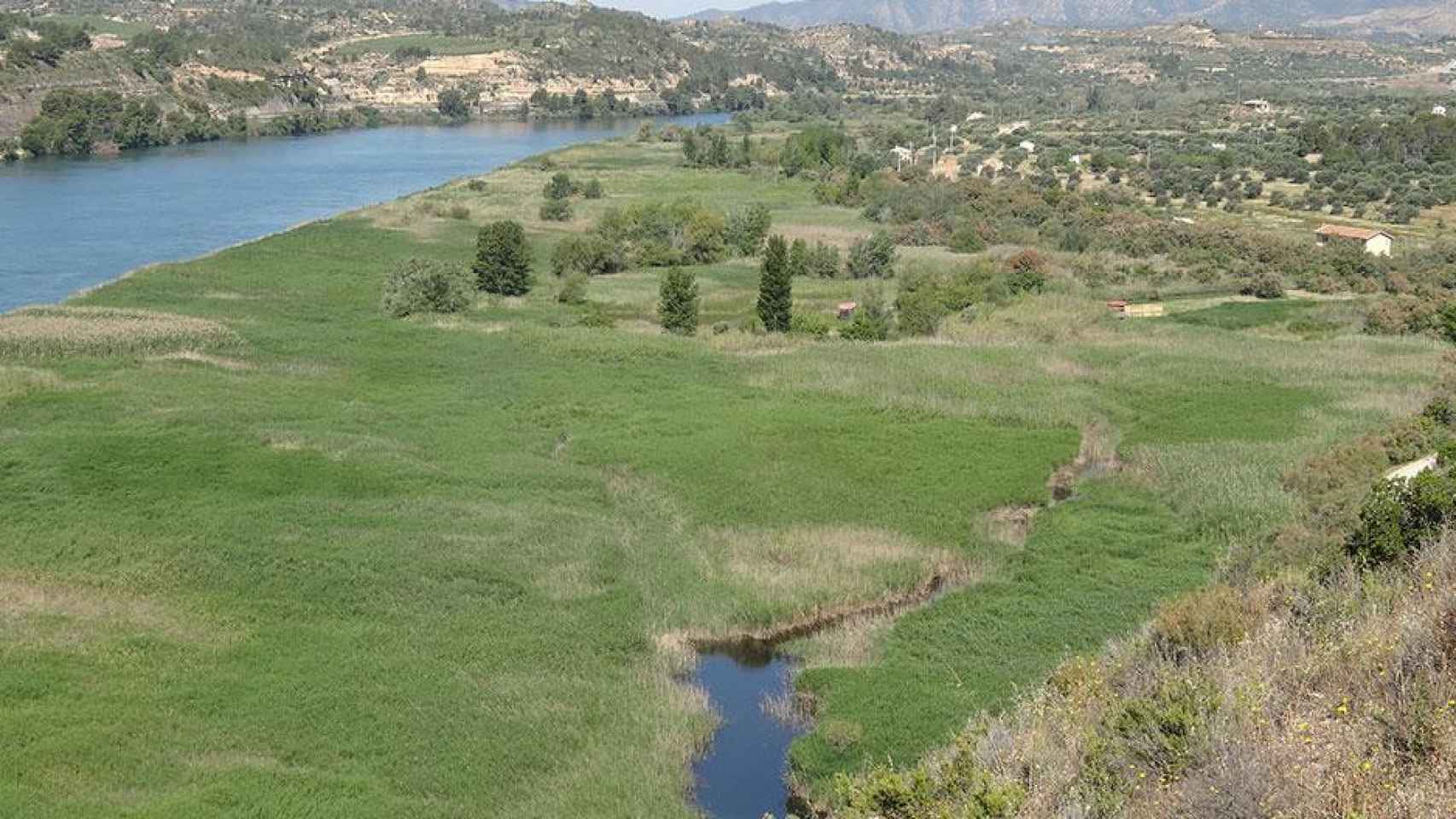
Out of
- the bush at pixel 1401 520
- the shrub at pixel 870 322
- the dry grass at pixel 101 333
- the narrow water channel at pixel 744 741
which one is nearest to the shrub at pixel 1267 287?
the shrub at pixel 870 322

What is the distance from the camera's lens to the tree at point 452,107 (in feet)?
611

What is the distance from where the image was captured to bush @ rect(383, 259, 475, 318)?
54750 millimetres

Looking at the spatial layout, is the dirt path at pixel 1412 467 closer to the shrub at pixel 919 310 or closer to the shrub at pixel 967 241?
the shrub at pixel 919 310

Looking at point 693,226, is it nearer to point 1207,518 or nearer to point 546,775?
point 1207,518

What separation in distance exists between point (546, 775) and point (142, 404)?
23.2 m

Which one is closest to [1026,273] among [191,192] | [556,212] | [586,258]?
[586,258]

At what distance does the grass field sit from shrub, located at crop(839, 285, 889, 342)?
2414mm

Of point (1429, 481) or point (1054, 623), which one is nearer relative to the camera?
point (1429, 481)

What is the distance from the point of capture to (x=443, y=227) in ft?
266

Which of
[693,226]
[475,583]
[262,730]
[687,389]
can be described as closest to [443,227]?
[693,226]

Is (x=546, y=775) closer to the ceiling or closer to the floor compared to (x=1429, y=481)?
closer to the floor

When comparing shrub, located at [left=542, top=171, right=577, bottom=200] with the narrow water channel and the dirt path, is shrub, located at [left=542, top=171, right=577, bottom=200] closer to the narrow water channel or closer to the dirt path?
the dirt path

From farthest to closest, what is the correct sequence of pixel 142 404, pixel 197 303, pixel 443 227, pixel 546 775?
1. pixel 443 227
2. pixel 197 303
3. pixel 142 404
4. pixel 546 775

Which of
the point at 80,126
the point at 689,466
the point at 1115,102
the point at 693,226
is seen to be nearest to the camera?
the point at 689,466
